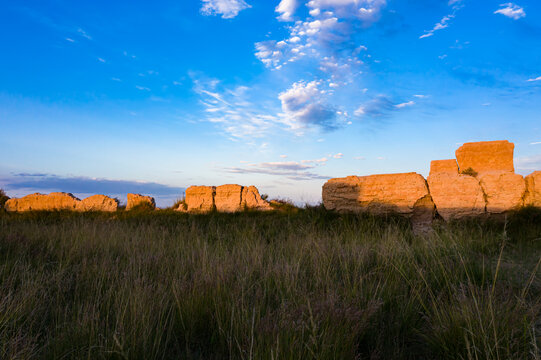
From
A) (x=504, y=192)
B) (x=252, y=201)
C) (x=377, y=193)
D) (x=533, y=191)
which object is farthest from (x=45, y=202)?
(x=533, y=191)

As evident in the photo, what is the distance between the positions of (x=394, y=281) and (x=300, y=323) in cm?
191

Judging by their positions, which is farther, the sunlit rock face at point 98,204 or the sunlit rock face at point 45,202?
the sunlit rock face at point 45,202

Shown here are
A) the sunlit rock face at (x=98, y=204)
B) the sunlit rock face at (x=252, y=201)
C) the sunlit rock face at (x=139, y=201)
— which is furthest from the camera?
the sunlit rock face at (x=98, y=204)

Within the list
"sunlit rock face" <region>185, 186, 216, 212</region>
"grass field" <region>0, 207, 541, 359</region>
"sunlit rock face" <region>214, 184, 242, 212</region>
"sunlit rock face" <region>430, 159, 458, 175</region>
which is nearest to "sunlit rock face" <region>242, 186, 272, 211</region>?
"sunlit rock face" <region>214, 184, 242, 212</region>

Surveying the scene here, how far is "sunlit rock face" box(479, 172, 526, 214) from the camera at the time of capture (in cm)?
820

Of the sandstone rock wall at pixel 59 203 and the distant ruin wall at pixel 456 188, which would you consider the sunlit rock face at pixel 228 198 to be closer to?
the distant ruin wall at pixel 456 188

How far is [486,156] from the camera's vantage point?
8.94 meters

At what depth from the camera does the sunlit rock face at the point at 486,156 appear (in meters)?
8.70

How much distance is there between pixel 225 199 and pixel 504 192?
8632mm

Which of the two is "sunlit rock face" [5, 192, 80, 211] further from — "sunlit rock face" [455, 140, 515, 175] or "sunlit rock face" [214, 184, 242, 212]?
"sunlit rock face" [455, 140, 515, 175]

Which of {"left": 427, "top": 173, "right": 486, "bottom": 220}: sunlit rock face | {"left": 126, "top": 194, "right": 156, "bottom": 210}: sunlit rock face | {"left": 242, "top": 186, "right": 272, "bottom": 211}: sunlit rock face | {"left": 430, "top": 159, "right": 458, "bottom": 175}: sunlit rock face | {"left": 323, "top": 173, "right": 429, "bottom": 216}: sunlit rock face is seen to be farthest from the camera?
{"left": 126, "top": 194, "right": 156, "bottom": 210}: sunlit rock face

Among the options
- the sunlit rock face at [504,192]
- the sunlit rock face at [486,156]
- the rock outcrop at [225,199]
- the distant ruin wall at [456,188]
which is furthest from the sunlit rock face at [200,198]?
the sunlit rock face at [504,192]

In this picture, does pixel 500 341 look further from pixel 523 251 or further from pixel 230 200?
pixel 230 200

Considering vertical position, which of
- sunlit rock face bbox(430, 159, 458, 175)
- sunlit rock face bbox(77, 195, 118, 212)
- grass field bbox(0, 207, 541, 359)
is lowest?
grass field bbox(0, 207, 541, 359)
